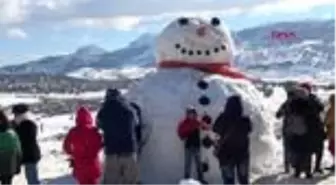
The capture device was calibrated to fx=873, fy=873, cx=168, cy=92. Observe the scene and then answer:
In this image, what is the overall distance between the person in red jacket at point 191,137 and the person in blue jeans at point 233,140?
1.85 ft

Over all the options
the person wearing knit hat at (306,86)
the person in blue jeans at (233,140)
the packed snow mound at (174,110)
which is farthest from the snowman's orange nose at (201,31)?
the person in blue jeans at (233,140)

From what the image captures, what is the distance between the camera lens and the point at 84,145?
39.7 ft

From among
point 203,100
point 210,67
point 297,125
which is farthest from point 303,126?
point 210,67

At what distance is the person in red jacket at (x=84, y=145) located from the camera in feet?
39.7

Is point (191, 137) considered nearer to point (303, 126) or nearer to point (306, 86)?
point (303, 126)

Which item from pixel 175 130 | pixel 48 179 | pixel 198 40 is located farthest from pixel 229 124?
pixel 48 179

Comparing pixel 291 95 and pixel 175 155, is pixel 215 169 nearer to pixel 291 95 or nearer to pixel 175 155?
pixel 175 155

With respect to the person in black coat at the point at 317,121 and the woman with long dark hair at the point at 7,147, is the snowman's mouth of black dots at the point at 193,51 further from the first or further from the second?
the woman with long dark hair at the point at 7,147

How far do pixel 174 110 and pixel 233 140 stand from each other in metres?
1.54

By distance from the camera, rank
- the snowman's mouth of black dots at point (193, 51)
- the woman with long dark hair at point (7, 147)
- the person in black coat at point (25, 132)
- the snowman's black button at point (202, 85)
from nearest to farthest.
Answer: the woman with long dark hair at point (7, 147), the person in black coat at point (25, 132), the snowman's black button at point (202, 85), the snowman's mouth of black dots at point (193, 51)

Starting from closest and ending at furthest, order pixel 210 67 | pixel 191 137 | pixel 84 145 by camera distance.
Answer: pixel 84 145, pixel 191 137, pixel 210 67

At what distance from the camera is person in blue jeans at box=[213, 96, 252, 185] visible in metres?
11.8

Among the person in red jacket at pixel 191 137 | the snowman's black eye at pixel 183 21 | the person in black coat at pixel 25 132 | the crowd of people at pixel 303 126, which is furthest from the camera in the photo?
the snowman's black eye at pixel 183 21

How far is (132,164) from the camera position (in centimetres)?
1188
